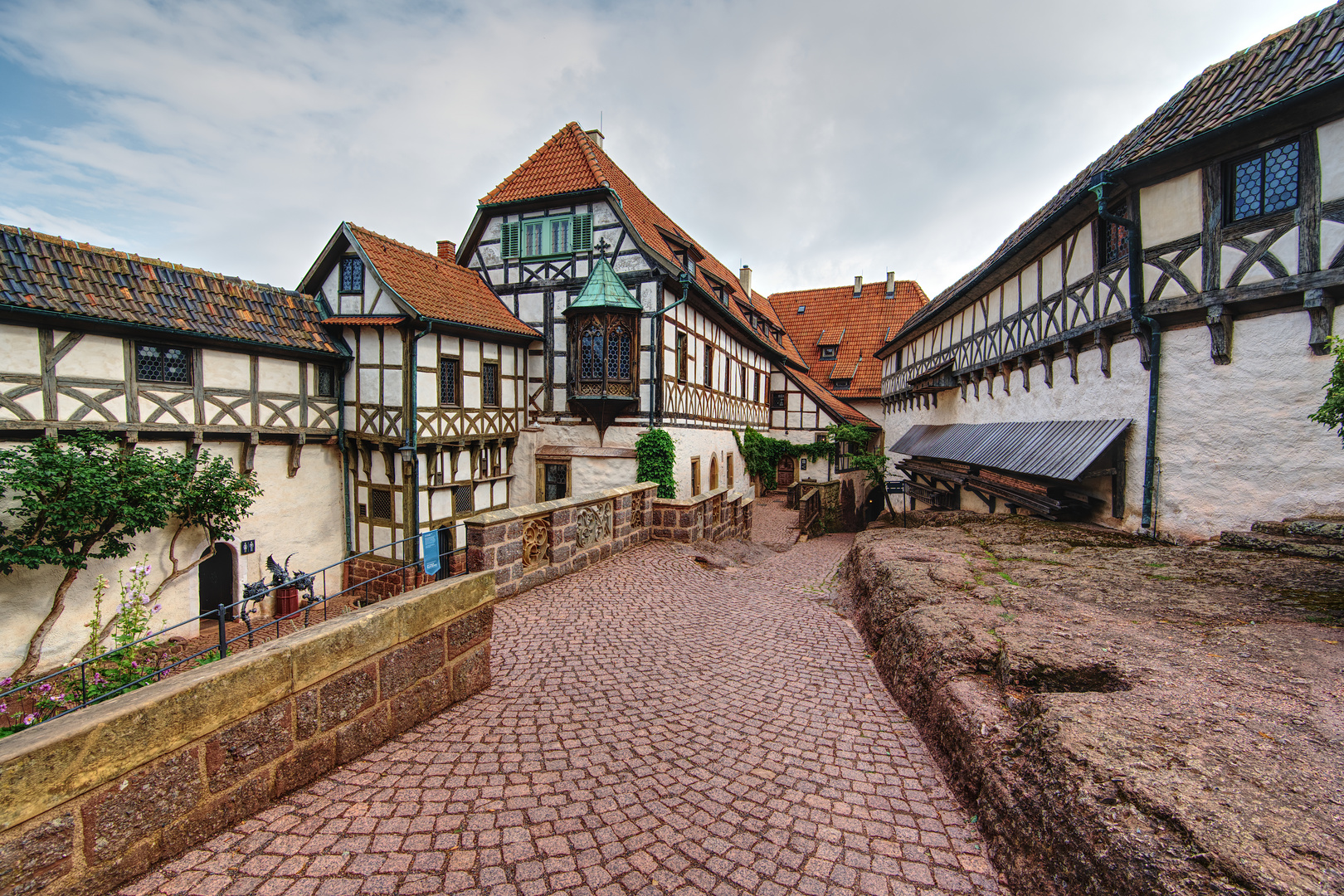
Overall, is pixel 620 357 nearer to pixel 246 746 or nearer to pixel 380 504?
pixel 380 504

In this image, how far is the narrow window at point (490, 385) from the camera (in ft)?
47.5

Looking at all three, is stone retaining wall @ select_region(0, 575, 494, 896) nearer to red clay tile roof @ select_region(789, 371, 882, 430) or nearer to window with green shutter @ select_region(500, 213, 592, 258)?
window with green shutter @ select_region(500, 213, 592, 258)

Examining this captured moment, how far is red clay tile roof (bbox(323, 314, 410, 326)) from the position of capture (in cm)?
1250

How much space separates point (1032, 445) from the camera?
10734mm

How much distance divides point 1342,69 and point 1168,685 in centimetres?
723

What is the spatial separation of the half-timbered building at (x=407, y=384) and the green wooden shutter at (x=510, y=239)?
6.27ft

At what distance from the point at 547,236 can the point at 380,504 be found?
27.4 feet

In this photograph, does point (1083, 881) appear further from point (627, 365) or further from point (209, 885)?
point (627, 365)

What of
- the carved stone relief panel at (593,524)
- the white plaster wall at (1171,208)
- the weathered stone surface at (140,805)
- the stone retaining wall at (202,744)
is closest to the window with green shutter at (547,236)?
the carved stone relief panel at (593,524)

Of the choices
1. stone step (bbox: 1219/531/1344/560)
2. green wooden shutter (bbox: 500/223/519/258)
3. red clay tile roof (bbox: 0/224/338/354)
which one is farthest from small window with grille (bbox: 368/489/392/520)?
stone step (bbox: 1219/531/1344/560)

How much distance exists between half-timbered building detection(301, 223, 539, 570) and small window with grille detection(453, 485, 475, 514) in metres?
0.02

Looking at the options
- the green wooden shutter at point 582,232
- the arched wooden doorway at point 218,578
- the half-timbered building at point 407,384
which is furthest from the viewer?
the green wooden shutter at point 582,232

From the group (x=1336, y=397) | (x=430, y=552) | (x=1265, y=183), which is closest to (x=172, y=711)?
(x=430, y=552)

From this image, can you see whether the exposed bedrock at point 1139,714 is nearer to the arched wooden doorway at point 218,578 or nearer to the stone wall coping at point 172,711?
the stone wall coping at point 172,711
